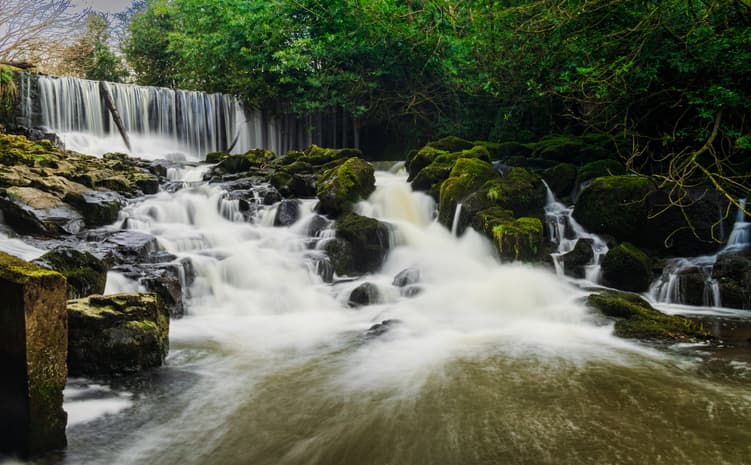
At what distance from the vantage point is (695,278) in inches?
312

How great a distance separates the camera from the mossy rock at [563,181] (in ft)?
38.0

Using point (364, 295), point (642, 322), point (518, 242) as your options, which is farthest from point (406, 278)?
point (642, 322)

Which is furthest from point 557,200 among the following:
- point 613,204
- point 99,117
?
point 99,117

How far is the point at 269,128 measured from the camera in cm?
2164

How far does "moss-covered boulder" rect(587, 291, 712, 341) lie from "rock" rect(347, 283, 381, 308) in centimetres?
322

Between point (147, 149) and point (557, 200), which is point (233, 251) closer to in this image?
point (557, 200)

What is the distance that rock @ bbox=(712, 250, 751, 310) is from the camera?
7.43 m

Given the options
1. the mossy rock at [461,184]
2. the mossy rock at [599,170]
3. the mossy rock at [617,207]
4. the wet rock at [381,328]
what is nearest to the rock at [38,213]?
the wet rock at [381,328]

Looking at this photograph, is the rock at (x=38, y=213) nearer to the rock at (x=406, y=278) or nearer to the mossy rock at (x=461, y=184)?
the rock at (x=406, y=278)

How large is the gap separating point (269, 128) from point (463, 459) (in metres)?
20.1

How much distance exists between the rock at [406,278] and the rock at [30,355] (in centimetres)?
588

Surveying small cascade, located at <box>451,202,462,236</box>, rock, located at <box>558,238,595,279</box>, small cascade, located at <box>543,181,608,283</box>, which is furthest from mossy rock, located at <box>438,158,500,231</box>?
rock, located at <box>558,238,595,279</box>

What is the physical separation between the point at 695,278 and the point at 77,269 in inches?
→ 357

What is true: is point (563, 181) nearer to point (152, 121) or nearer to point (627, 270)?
point (627, 270)
